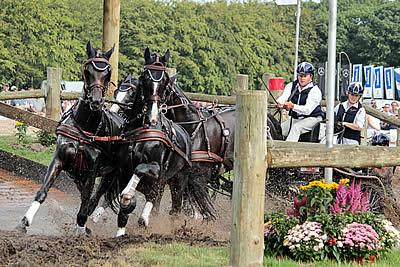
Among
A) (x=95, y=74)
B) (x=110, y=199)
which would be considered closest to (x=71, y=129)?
(x=95, y=74)

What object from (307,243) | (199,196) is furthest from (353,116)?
(307,243)

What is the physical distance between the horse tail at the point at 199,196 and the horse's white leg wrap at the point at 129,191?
1423mm

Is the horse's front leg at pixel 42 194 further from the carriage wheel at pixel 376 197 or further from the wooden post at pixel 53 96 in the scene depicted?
the wooden post at pixel 53 96

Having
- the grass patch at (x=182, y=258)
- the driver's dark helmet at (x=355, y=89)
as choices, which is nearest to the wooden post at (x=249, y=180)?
the grass patch at (x=182, y=258)

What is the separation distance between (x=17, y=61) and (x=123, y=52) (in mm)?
8182

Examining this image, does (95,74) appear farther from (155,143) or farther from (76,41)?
(76,41)

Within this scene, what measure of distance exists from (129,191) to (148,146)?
1.82 ft

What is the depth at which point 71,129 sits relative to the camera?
6.47 m

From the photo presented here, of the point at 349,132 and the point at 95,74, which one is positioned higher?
the point at 95,74

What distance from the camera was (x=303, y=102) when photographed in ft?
29.0

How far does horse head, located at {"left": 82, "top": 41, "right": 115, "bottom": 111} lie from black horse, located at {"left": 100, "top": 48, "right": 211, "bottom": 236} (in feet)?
1.43

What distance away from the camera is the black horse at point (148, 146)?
6527 mm

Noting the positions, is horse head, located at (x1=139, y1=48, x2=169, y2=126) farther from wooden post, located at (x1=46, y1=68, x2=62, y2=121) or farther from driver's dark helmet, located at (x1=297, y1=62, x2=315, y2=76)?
wooden post, located at (x1=46, y1=68, x2=62, y2=121)

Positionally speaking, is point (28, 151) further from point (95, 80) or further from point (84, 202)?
point (95, 80)
